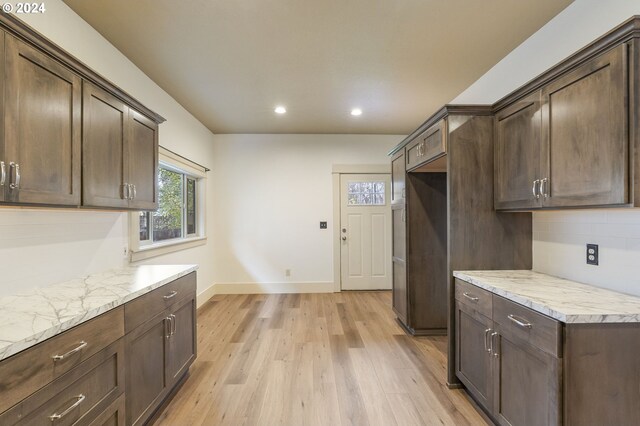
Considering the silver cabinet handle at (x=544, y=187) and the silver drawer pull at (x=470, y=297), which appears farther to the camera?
the silver drawer pull at (x=470, y=297)

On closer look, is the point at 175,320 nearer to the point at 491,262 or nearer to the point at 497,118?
the point at 491,262

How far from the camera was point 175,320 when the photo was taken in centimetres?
205

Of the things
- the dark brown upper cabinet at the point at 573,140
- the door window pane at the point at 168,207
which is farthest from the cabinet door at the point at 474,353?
the door window pane at the point at 168,207

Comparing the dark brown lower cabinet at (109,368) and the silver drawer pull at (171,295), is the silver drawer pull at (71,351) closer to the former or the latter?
the dark brown lower cabinet at (109,368)

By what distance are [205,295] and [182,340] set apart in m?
2.21

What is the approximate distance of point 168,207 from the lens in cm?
361

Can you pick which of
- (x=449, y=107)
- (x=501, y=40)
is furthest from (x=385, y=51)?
(x=501, y=40)

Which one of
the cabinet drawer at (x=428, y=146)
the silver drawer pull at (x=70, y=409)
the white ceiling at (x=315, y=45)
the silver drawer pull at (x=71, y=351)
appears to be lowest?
the silver drawer pull at (x=70, y=409)

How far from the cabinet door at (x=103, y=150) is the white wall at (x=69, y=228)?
1.13 ft

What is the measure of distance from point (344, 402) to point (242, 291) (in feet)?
10.0

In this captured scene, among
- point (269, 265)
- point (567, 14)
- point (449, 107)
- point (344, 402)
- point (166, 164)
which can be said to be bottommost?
point (344, 402)

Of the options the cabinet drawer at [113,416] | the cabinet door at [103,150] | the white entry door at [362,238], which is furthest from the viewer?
the white entry door at [362,238]

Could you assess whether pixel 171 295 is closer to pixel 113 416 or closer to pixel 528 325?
pixel 113 416

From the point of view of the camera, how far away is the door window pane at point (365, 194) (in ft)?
15.9
